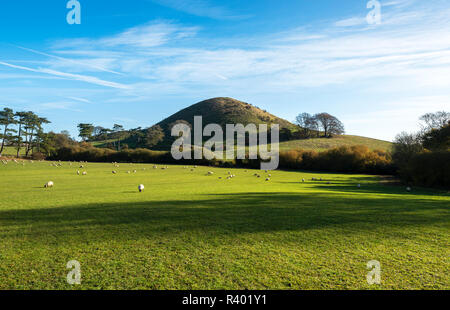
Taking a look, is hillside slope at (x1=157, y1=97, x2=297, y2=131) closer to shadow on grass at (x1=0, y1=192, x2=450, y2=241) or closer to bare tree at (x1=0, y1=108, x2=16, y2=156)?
bare tree at (x1=0, y1=108, x2=16, y2=156)

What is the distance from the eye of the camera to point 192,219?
7.92 metres

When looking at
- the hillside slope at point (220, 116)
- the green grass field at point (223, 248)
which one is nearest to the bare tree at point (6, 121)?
the hillside slope at point (220, 116)

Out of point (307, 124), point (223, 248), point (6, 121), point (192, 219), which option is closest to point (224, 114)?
point (307, 124)

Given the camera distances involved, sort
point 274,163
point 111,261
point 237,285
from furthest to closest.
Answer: point 274,163
point 111,261
point 237,285

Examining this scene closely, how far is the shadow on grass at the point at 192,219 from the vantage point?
21.6 ft

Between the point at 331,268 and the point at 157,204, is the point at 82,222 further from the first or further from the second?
the point at 331,268

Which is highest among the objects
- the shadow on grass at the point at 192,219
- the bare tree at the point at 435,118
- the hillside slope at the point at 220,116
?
the hillside slope at the point at 220,116

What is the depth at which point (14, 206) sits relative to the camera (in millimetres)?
9852

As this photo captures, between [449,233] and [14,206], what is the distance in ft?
46.8

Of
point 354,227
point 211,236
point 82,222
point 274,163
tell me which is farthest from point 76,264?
point 274,163

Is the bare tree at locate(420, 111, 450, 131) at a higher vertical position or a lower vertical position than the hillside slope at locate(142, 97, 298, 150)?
lower

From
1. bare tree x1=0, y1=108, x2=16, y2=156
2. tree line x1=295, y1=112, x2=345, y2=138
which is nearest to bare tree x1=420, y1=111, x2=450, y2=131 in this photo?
tree line x1=295, y1=112, x2=345, y2=138

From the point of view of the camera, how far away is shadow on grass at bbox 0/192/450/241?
21.6 feet

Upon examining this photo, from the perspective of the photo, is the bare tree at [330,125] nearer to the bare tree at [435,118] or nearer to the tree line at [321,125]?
the tree line at [321,125]
